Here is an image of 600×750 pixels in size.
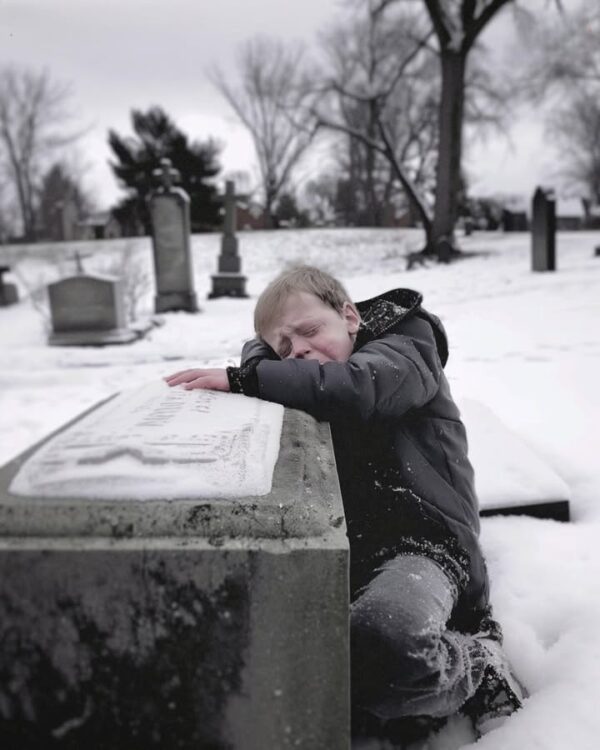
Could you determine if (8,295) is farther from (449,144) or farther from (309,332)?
(309,332)

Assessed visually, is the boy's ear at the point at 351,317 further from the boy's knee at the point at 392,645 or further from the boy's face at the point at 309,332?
the boy's knee at the point at 392,645

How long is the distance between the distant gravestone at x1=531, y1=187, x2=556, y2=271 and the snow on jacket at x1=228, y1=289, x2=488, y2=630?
1107 cm

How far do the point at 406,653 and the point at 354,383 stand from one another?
0.56 meters

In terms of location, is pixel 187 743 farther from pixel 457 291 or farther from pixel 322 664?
pixel 457 291

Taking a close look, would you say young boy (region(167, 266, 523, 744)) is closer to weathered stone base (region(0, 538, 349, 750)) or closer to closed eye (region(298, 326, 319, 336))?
closed eye (region(298, 326, 319, 336))

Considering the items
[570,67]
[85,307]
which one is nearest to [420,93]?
[570,67]

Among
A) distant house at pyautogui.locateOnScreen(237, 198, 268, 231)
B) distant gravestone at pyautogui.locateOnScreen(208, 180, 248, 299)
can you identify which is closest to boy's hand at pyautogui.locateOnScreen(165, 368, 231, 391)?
distant gravestone at pyautogui.locateOnScreen(208, 180, 248, 299)

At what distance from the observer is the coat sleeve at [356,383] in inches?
57.2

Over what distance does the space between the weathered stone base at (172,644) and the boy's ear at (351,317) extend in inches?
35.2

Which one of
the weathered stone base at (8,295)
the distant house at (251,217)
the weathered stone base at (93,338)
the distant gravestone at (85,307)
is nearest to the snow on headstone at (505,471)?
the weathered stone base at (93,338)

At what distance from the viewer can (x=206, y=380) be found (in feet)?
5.23

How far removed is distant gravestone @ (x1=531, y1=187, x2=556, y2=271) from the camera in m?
11.7

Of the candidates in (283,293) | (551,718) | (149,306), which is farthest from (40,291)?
(551,718)

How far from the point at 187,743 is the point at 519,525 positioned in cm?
154
